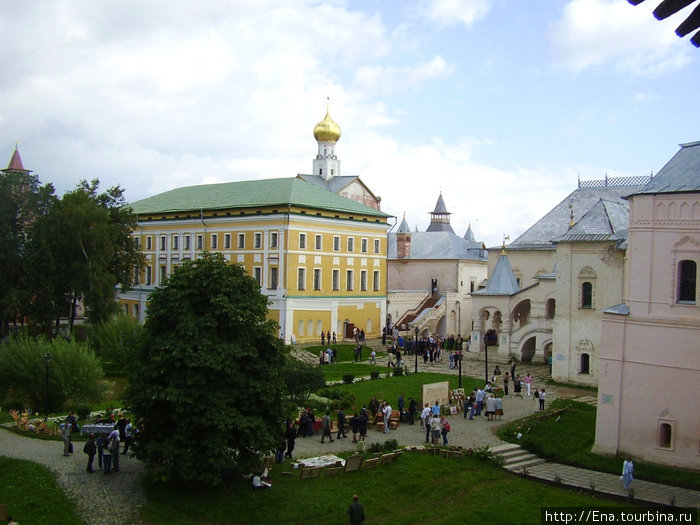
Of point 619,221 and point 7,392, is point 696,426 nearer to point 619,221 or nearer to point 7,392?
point 619,221

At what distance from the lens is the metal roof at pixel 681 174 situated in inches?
A: 882

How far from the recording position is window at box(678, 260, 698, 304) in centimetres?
2208

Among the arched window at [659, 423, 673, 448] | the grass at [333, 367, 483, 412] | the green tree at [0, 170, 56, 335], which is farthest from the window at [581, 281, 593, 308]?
the green tree at [0, 170, 56, 335]

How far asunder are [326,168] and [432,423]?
160 ft

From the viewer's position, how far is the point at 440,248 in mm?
65062

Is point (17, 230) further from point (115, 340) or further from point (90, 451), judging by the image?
point (90, 451)

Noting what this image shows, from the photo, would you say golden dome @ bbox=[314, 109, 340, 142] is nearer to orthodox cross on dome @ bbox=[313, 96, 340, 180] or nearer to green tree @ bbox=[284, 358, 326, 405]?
orthodox cross on dome @ bbox=[313, 96, 340, 180]

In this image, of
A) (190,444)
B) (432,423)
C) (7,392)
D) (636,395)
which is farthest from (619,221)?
(7,392)

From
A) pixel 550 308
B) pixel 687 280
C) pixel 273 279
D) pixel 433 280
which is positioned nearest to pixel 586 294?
pixel 550 308

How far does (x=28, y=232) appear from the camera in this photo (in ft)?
145

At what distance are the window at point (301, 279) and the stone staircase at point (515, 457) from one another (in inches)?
1105

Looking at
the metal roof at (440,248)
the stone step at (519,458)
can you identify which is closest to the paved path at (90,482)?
the stone step at (519,458)

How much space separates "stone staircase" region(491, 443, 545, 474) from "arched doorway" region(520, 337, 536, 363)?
2022cm

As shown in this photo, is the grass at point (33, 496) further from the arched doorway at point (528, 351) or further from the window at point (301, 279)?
the window at point (301, 279)
